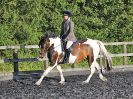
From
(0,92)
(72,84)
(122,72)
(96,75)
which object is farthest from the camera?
(122,72)

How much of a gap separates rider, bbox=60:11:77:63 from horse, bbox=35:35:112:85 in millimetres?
155

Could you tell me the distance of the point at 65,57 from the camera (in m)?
19.1

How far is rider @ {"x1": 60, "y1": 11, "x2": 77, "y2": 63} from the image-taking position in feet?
61.2

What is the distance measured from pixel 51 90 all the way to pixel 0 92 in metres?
1.54

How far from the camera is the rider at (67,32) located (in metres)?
18.6

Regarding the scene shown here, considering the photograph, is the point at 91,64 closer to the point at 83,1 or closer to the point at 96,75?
the point at 96,75

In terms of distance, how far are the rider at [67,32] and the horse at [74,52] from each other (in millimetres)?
155

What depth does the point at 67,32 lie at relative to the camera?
18688 mm

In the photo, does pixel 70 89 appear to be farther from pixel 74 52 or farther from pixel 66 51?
pixel 74 52

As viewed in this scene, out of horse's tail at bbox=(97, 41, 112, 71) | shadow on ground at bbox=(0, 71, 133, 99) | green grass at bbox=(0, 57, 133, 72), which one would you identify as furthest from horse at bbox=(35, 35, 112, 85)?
green grass at bbox=(0, 57, 133, 72)

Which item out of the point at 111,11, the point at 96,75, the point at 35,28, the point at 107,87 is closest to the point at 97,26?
the point at 111,11

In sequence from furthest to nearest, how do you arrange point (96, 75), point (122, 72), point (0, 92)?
→ point (122, 72), point (96, 75), point (0, 92)

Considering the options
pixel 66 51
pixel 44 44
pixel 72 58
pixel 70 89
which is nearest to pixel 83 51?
pixel 72 58

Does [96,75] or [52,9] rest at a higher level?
[52,9]
